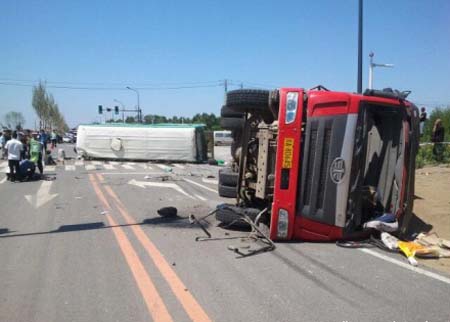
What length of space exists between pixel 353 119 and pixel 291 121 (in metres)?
0.83

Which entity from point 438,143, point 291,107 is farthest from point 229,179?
point 438,143

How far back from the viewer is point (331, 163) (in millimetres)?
6035

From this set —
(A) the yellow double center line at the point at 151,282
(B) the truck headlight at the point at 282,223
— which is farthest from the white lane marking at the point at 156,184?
(B) the truck headlight at the point at 282,223

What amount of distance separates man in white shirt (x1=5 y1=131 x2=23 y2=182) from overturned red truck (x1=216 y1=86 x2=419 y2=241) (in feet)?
35.9

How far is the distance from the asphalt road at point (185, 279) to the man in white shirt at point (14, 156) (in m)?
7.76

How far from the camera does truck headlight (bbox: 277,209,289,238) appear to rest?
6.17m

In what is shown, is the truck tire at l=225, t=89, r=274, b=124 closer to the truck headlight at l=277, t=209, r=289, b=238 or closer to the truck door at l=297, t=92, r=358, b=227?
the truck door at l=297, t=92, r=358, b=227

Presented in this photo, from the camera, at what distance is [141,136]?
24.7m

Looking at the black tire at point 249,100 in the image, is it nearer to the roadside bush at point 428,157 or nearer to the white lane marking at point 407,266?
the white lane marking at point 407,266

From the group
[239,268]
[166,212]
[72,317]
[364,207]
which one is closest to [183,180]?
[166,212]

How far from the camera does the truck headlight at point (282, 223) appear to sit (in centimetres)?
617

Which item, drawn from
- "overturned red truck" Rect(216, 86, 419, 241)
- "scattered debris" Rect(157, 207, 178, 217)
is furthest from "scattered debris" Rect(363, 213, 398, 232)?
"scattered debris" Rect(157, 207, 178, 217)

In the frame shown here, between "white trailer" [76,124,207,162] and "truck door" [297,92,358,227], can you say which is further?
"white trailer" [76,124,207,162]

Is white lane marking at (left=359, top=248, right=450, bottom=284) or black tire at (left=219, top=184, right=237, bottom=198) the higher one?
black tire at (left=219, top=184, right=237, bottom=198)
